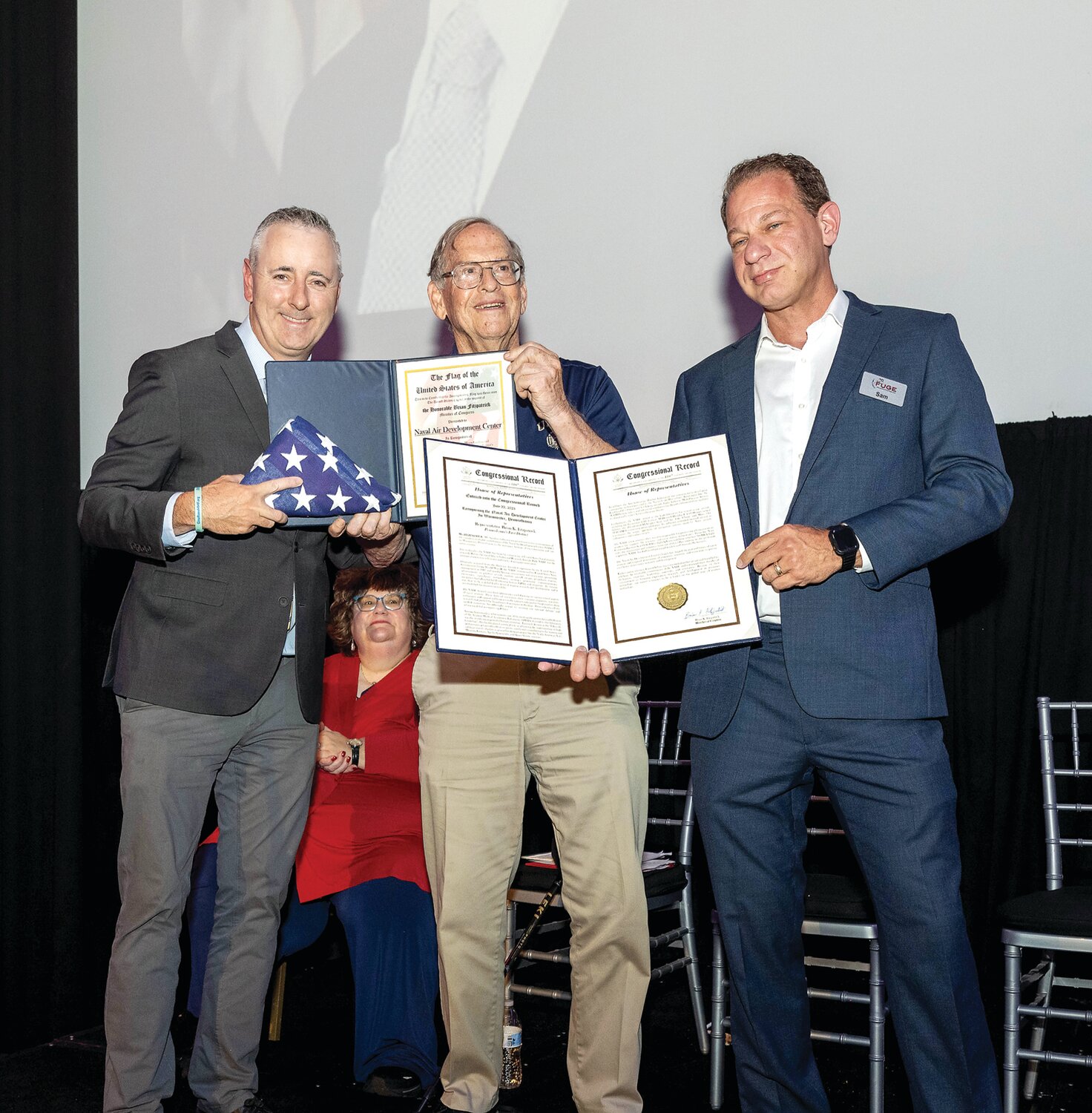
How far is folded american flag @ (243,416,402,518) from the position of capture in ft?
7.52

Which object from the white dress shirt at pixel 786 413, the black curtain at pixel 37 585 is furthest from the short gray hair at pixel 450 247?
the black curtain at pixel 37 585

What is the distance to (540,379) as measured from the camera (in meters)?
2.33

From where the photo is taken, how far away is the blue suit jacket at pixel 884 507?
80.7 inches

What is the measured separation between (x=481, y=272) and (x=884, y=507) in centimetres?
108

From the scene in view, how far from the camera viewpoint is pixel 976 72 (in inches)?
121

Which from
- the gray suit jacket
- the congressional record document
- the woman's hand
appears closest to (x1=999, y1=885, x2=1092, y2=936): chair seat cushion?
the congressional record document

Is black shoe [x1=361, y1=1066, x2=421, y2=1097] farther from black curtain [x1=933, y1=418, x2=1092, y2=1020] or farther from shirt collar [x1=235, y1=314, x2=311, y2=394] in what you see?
shirt collar [x1=235, y1=314, x2=311, y2=394]

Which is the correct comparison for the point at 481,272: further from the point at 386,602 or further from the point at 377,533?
the point at 386,602

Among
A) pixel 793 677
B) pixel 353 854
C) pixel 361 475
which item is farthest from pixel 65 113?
pixel 793 677

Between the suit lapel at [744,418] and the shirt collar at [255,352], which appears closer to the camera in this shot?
the suit lapel at [744,418]

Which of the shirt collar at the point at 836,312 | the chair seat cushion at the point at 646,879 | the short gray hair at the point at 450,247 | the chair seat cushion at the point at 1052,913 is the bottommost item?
the chair seat cushion at the point at 646,879

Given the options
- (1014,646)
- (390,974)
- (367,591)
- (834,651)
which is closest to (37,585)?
(367,591)

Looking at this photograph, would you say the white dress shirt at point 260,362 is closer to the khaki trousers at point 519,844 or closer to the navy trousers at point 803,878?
the khaki trousers at point 519,844

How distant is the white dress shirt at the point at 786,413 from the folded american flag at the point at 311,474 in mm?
831
